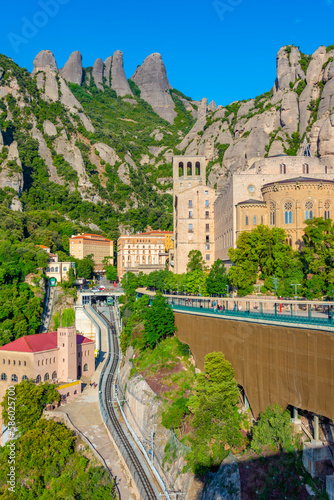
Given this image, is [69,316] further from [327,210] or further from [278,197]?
[327,210]

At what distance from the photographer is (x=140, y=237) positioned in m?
127

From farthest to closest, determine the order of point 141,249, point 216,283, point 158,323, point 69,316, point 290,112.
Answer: point 141,249 < point 290,112 < point 69,316 < point 216,283 < point 158,323

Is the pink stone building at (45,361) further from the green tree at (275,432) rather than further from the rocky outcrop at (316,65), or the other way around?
the rocky outcrop at (316,65)

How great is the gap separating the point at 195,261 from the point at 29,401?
40.2 metres

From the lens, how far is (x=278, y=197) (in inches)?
2441

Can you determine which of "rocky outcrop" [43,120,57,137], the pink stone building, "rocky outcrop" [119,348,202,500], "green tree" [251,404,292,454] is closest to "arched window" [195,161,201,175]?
the pink stone building

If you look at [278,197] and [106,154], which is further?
[106,154]

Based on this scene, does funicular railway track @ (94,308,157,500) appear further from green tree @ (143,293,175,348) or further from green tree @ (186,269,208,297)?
green tree @ (186,269,208,297)

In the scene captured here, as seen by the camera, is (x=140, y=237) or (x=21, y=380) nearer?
(x=21, y=380)

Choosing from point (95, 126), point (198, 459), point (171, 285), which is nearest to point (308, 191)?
point (171, 285)

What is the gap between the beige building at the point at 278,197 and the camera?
6022 centimetres

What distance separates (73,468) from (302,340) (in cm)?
2266

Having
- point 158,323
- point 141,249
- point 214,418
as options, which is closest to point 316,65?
point 141,249

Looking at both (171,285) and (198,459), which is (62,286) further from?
(198,459)
